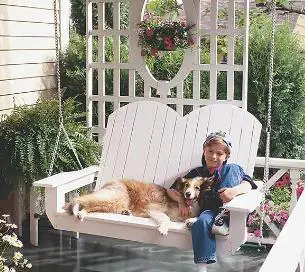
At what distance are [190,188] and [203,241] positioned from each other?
443mm

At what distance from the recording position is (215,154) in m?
3.60

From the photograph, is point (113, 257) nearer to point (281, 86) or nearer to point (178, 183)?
point (178, 183)

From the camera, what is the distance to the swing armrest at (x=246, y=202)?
308cm

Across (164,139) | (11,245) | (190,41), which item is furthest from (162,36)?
(11,245)

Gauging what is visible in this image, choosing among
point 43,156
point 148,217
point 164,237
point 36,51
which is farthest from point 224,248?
point 36,51

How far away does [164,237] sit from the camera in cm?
332

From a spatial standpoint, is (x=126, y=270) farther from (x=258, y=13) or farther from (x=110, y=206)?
(x=258, y=13)

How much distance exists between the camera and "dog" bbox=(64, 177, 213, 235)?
3.54m

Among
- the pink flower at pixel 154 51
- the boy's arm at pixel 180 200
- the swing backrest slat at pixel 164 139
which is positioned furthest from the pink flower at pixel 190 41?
the boy's arm at pixel 180 200

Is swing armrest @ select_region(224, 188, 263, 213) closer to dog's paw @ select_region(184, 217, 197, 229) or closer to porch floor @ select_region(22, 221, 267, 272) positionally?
dog's paw @ select_region(184, 217, 197, 229)

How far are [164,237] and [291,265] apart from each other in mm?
1841

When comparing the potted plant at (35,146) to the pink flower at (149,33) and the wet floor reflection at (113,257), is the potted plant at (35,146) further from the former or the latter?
the pink flower at (149,33)

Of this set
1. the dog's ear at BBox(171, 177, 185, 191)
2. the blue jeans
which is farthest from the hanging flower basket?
the blue jeans

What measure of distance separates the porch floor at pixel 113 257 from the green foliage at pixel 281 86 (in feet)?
3.86
